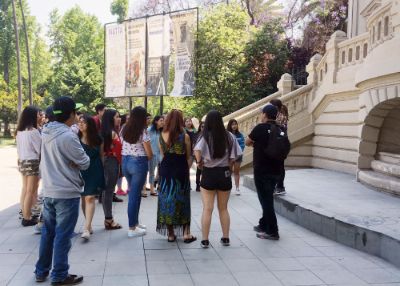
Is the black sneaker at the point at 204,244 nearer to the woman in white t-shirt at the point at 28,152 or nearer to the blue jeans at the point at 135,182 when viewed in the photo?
the blue jeans at the point at 135,182

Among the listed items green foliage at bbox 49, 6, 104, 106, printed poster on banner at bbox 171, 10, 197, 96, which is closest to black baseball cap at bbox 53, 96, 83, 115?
printed poster on banner at bbox 171, 10, 197, 96

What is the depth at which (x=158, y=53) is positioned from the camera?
15484mm

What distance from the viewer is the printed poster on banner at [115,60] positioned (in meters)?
17.0

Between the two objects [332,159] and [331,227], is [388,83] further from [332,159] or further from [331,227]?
[332,159]

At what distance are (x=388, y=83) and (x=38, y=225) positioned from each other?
6.60 m

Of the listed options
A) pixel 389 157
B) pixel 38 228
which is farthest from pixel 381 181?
pixel 38 228

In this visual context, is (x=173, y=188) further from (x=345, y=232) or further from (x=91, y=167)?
(x=345, y=232)

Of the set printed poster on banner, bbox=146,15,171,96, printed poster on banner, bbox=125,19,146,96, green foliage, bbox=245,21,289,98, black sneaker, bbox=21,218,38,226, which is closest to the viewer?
black sneaker, bbox=21,218,38,226

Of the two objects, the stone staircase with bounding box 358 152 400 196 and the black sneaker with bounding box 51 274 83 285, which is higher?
the stone staircase with bounding box 358 152 400 196

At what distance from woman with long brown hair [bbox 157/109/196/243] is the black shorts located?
40 cm

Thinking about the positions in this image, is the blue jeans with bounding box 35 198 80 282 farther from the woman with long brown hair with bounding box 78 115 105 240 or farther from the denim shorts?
the denim shorts

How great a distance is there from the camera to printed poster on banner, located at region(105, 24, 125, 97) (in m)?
17.0

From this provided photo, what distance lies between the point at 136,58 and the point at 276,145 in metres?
11.3

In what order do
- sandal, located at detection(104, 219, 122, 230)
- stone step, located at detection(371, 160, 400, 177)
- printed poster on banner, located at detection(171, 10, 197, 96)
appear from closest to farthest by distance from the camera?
sandal, located at detection(104, 219, 122, 230) → stone step, located at detection(371, 160, 400, 177) → printed poster on banner, located at detection(171, 10, 197, 96)
